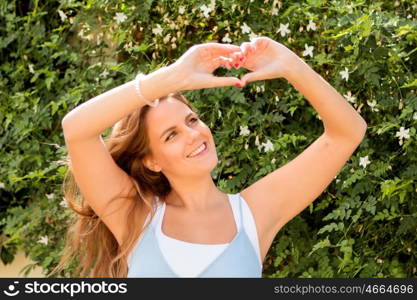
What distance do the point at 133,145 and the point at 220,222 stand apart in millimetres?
335

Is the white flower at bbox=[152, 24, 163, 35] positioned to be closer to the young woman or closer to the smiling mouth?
the young woman

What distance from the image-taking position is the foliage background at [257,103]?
3.35 m

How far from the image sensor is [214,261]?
2.58 metres

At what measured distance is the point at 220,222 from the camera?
2.67m

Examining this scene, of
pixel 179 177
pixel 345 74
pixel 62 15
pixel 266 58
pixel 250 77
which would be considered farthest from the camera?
pixel 62 15

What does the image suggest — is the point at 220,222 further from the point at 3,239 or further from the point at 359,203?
the point at 3,239

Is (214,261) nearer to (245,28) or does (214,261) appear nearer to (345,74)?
(345,74)

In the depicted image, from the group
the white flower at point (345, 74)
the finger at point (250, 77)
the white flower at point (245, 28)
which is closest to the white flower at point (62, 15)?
the white flower at point (245, 28)

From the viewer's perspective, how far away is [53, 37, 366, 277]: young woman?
8.18ft

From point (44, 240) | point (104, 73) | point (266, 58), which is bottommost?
point (44, 240)

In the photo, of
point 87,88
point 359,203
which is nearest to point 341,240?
point 359,203

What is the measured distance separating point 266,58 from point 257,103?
111cm

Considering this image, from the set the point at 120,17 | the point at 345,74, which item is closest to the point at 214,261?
the point at 345,74

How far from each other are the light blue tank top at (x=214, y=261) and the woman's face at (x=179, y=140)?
0.20m
